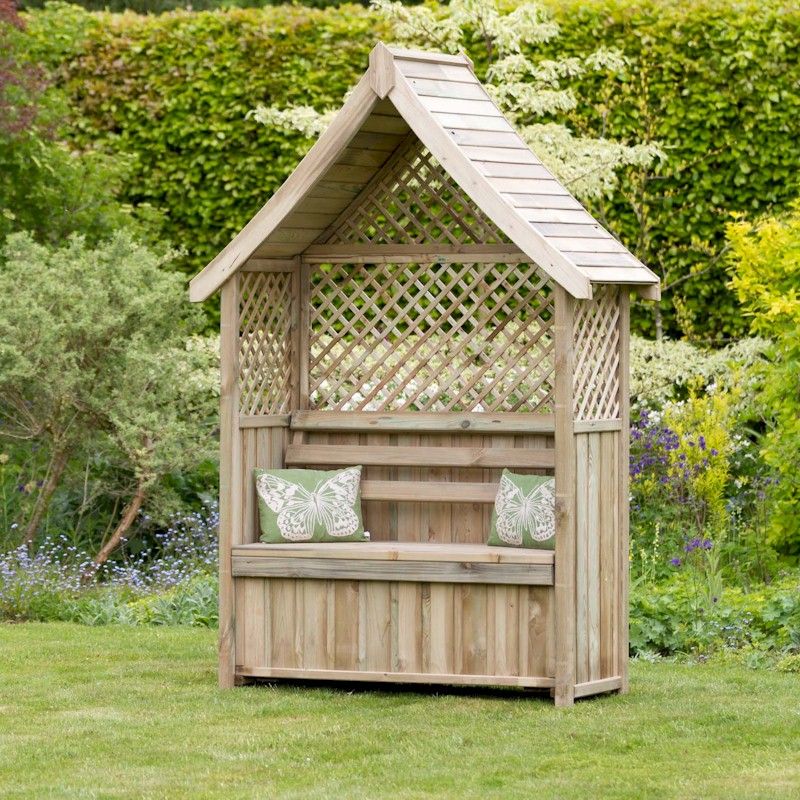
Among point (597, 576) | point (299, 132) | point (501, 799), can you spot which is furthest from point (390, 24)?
point (501, 799)

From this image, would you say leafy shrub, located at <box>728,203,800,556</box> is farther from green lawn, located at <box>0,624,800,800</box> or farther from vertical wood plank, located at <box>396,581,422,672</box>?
vertical wood plank, located at <box>396,581,422,672</box>

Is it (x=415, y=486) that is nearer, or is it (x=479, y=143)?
(x=479, y=143)

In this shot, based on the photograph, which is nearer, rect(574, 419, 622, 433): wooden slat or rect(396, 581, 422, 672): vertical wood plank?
rect(574, 419, 622, 433): wooden slat

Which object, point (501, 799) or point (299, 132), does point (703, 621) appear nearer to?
point (501, 799)

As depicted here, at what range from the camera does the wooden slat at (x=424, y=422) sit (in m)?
6.63

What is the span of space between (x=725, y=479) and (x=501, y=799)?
15.2ft

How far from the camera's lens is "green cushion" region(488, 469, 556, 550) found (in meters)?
6.22

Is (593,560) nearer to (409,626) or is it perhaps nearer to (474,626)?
(474,626)

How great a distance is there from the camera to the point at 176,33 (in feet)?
38.3

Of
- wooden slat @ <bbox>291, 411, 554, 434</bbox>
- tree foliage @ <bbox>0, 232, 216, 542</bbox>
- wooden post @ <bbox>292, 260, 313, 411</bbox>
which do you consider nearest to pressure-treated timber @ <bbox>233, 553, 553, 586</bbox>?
wooden slat @ <bbox>291, 411, 554, 434</bbox>

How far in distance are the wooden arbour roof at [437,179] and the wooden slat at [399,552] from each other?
1.00 m

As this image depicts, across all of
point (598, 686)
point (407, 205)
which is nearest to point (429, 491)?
point (598, 686)

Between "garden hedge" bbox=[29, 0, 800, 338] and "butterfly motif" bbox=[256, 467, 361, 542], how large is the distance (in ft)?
15.0

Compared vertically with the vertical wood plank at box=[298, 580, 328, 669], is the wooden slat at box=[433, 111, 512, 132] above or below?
above
